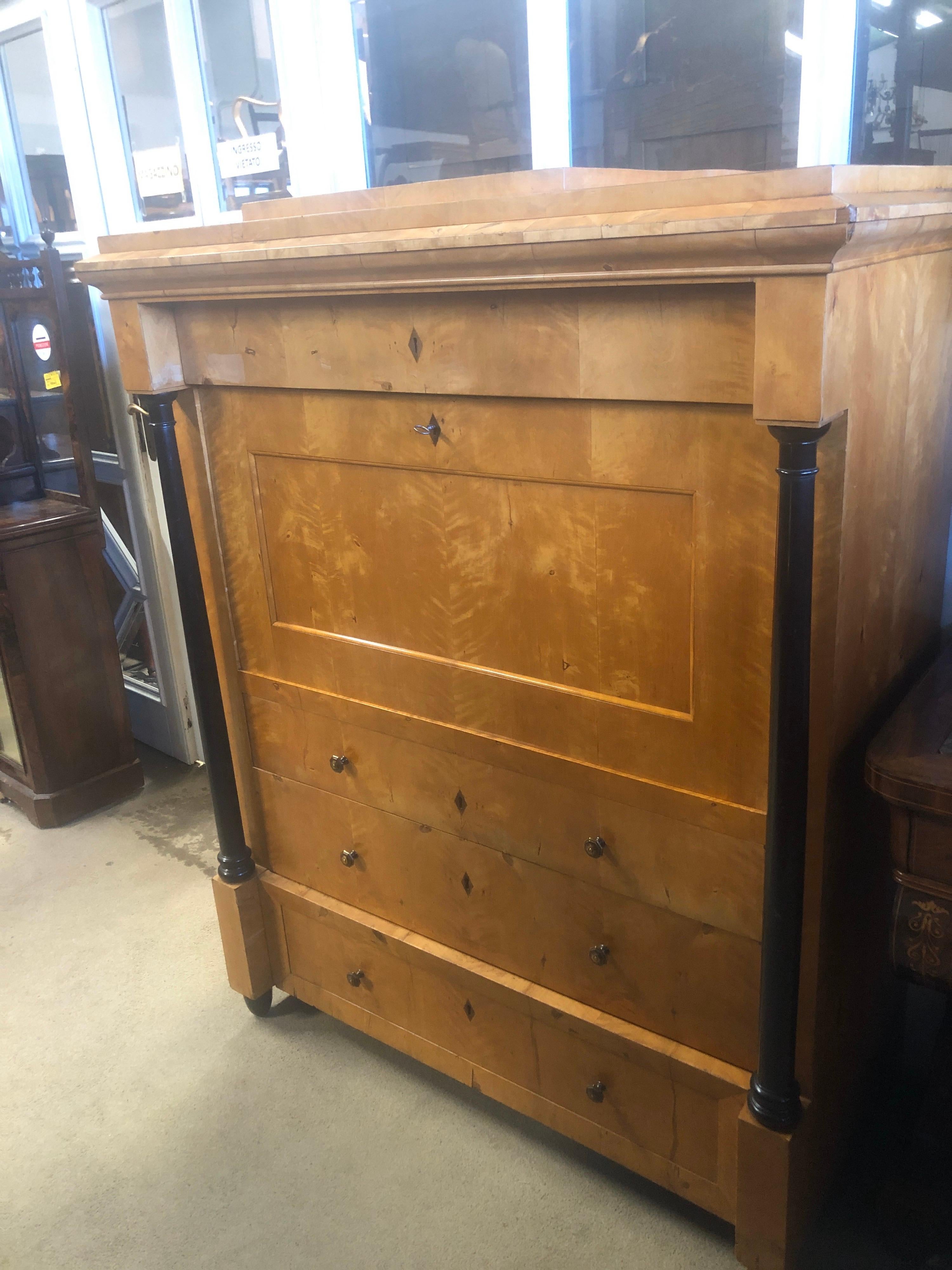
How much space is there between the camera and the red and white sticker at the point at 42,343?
8.49ft

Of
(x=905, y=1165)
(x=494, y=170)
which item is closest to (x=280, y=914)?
(x=905, y=1165)

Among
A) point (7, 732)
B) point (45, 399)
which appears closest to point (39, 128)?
point (45, 399)

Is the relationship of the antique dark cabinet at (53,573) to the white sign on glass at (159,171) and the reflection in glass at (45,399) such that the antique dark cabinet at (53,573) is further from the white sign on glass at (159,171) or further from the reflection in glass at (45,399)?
the white sign on glass at (159,171)

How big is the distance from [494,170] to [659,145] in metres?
0.34

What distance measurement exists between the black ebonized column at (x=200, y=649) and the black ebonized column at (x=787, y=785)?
95cm

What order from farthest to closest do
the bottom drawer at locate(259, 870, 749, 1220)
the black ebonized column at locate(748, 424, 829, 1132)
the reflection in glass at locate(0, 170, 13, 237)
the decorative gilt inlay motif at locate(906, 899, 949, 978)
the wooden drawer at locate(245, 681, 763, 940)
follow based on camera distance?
1. the reflection in glass at locate(0, 170, 13, 237)
2. the bottom drawer at locate(259, 870, 749, 1220)
3. the wooden drawer at locate(245, 681, 763, 940)
4. the decorative gilt inlay motif at locate(906, 899, 949, 978)
5. the black ebonized column at locate(748, 424, 829, 1132)

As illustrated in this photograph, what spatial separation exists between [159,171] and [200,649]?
4.55 feet

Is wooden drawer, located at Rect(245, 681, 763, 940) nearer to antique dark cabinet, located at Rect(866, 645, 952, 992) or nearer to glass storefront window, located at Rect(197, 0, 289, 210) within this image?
antique dark cabinet, located at Rect(866, 645, 952, 992)

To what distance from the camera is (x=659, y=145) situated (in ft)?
5.08

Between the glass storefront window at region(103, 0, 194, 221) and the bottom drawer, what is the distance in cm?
167

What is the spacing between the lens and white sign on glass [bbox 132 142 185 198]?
7.70 feet

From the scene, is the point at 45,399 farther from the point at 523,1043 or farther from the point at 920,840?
the point at 920,840

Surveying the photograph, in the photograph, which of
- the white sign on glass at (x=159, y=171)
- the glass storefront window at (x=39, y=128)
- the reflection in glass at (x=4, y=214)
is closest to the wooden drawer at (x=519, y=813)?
the white sign on glass at (x=159, y=171)

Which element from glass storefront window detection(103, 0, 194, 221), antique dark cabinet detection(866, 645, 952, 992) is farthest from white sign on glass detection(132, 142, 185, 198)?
antique dark cabinet detection(866, 645, 952, 992)
